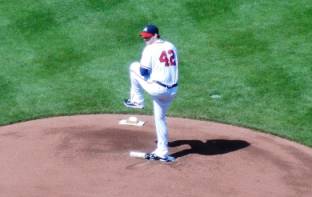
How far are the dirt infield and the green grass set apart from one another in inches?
24.1

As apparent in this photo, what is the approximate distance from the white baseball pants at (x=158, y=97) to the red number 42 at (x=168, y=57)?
0.36 metres

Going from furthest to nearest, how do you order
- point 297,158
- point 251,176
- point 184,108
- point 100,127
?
point 184,108 < point 100,127 < point 297,158 < point 251,176

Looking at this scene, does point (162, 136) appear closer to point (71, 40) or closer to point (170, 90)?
point (170, 90)

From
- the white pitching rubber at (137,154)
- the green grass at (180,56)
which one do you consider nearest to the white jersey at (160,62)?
the white pitching rubber at (137,154)

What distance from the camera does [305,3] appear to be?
1677 centimetres

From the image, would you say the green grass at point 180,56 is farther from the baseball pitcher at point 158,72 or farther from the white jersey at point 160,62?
the white jersey at point 160,62

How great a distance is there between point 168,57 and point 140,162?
1.67 m

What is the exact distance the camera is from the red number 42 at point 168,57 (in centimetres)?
1066

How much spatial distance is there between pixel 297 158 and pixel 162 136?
2.21m

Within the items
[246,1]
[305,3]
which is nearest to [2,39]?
[246,1]

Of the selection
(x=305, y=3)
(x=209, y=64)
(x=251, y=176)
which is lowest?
(x=251, y=176)

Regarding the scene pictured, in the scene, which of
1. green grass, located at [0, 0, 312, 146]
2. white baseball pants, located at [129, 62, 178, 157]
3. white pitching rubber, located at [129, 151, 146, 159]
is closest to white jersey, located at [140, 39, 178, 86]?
white baseball pants, located at [129, 62, 178, 157]

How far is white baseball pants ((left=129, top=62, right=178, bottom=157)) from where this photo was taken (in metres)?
10.7

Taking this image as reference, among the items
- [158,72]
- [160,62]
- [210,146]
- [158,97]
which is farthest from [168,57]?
[210,146]
